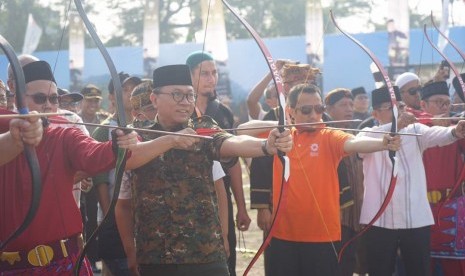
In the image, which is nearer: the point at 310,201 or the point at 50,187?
the point at 50,187

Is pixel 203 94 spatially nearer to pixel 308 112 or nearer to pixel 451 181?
pixel 308 112

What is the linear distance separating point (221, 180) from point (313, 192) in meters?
0.58

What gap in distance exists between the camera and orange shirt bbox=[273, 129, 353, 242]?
429 centimetres

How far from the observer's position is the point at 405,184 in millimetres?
4793

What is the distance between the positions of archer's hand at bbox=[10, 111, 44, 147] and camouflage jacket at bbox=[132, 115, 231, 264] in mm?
934

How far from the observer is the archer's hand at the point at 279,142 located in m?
3.28

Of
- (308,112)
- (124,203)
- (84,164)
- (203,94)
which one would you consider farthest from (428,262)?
(84,164)

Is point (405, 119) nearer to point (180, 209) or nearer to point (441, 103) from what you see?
point (441, 103)

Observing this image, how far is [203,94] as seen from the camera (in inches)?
184

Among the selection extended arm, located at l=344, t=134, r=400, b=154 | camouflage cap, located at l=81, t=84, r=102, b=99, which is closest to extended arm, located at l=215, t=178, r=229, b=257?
extended arm, located at l=344, t=134, r=400, b=154

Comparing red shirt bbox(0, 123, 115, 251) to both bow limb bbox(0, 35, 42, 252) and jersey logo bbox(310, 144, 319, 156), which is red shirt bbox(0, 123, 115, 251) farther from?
jersey logo bbox(310, 144, 319, 156)

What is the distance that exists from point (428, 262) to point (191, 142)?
7.46 ft

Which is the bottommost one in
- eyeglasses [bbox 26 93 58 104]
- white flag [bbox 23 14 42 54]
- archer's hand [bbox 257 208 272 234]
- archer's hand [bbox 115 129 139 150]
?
archer's hand [bbox 257 208 272 234]

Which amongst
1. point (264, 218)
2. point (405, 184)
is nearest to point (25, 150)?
point (264, 218)
